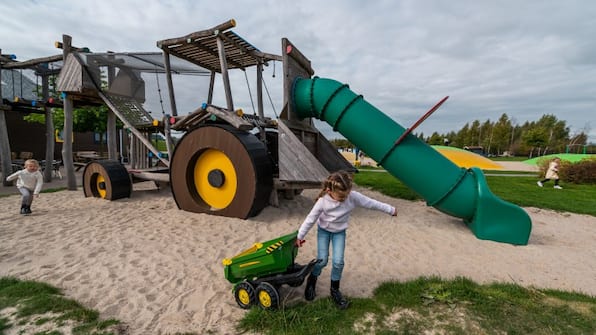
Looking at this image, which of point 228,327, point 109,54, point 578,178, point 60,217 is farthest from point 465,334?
point 578,178

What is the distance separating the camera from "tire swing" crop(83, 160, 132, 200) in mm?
6699

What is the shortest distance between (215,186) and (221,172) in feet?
1.02

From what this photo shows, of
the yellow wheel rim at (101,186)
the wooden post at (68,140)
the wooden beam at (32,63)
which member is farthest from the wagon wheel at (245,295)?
the wooden beam at (32,63)

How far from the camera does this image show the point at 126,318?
2410 mm

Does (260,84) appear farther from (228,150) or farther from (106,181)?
(106,181)

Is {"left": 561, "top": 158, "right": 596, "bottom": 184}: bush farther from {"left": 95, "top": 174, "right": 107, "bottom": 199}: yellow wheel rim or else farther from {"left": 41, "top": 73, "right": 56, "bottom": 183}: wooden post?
{"left": 41, "top": 73, "right": 56, "bottom": 183}: wooden post

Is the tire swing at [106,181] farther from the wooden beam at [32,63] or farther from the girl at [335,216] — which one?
the girl at [335,216]

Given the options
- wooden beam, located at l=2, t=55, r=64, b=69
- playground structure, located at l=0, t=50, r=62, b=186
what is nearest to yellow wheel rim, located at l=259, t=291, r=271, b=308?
wooden beam, located at l=2, t=55, r=64, b=69

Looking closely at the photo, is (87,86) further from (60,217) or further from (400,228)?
(400,228)

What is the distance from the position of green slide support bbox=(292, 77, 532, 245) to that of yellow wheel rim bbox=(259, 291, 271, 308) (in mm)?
3407

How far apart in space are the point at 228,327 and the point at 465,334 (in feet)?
6.33

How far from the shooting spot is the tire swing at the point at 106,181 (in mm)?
6699

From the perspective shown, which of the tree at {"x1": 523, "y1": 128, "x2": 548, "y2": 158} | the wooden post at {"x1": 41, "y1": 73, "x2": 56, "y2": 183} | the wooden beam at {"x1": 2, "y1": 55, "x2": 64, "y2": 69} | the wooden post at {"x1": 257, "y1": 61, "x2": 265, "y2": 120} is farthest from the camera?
the tree at {"x1": 523, "y1": 128, "x2": 548, "y2": 158}

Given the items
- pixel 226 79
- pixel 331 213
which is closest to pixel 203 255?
pixel 331 213
